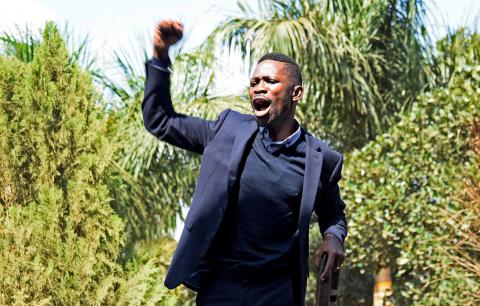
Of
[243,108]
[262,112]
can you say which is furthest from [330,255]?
[243,108]

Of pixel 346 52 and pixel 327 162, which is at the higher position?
pixel 346 52

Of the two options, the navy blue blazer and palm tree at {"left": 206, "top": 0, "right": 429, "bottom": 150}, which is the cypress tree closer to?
the navy blue blazer

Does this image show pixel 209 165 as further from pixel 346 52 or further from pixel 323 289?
pixel 346 52

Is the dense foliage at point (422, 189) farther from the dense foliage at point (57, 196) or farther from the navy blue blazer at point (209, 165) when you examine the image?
the navy blue blazer at point (209, 165)

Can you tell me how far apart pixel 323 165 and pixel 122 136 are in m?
8.36

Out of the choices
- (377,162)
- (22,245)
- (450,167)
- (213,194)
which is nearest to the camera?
(213,194)

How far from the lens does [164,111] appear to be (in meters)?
3.97

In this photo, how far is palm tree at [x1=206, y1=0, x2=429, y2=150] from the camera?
531 inches

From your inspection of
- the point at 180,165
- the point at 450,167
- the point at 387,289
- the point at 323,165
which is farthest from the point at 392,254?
the point at 323,165

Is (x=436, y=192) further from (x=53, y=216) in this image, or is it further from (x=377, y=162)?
(x=53, y=216)

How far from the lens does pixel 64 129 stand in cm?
730

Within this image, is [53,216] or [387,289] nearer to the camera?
[53,216]

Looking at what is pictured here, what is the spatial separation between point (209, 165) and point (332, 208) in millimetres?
592

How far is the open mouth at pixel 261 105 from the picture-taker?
3.97 meters
